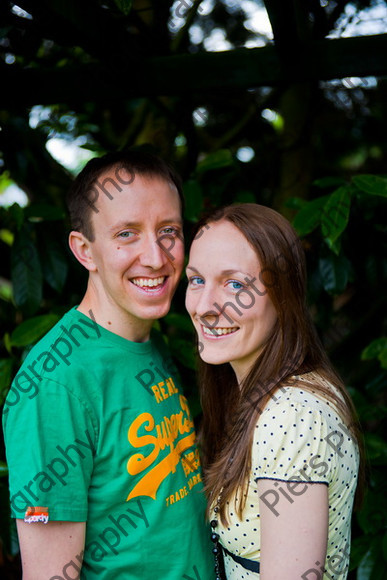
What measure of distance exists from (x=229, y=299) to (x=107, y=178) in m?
0.44

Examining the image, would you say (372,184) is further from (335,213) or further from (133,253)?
(133,253)

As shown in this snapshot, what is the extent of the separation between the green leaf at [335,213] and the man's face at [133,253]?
1.82 feet

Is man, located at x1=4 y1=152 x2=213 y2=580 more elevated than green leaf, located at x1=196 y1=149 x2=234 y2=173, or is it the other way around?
green leaf, located at x1=196 y1=149 x2=234 y2=173

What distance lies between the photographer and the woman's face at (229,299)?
4.36 feet

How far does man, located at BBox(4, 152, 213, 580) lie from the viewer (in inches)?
47.8

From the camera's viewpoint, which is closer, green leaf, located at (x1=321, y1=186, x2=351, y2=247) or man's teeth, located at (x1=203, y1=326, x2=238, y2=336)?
man's teeth, located at (x1=203, y1=326, x2=238, y2=336)

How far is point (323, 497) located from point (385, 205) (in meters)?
1.22

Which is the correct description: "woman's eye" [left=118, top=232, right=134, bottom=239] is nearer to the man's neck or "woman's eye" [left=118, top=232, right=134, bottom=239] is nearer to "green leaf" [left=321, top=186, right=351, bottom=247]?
the man's neck

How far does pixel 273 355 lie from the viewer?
53.3 inches

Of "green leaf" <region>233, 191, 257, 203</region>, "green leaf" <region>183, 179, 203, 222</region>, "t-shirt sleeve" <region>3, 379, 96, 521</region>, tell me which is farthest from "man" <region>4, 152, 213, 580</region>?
"green leaf" <region>233, 191, 257, 203</region>

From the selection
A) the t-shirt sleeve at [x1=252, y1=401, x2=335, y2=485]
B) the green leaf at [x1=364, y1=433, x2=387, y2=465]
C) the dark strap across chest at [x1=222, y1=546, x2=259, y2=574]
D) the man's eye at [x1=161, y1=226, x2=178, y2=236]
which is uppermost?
the man's eye at [x1=161, y1=226, x2=178, y2=236]

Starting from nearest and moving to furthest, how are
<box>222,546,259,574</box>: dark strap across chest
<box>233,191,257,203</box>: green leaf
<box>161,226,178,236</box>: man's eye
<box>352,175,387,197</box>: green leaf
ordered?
1. <box>222,546,259,574</box>: dark strap across chest
2. <box>161,226,178,236</box>: man's eye
3. <box>352,175,387,197</box>: green leaf
4. <box>233,191,257,203</box>: green leaf

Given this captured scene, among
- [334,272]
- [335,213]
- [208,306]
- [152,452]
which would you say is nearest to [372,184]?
[335,213]

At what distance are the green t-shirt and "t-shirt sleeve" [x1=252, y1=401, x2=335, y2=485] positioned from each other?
0.27 metres
